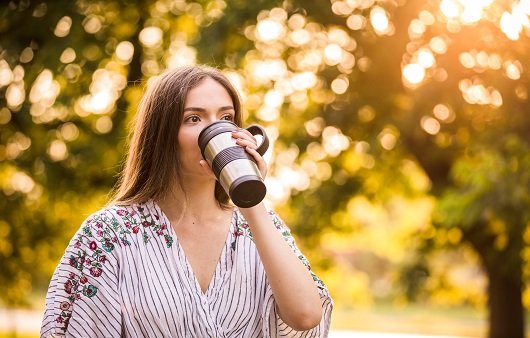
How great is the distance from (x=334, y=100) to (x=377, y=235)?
10.7m

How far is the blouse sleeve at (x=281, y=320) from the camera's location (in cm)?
263

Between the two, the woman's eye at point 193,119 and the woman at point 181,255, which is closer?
the woman at point 181,255

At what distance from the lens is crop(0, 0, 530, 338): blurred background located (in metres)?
8.16

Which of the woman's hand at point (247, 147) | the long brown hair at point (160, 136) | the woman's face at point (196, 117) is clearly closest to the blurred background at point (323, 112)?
the long brown hair at point (160, 136)

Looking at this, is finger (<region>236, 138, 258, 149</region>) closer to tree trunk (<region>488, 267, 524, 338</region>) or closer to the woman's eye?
the woman's eye

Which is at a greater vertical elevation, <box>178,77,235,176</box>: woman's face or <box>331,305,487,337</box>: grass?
<box>331,305,487,337</box>: grass

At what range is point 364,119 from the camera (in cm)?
941

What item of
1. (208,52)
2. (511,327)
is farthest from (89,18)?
(511,327)

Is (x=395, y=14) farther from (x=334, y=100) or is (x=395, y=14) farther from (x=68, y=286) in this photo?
(x=68, y=286)

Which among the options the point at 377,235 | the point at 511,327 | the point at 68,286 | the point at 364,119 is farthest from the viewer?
the point at 377,235

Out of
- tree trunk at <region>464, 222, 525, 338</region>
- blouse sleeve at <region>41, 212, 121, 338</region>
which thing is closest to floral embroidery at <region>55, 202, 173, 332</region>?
blouse sleeve at <region>41, 212, 121, 338</region>

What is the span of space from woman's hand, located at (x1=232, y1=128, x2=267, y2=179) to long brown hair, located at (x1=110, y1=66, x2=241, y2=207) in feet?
0.81

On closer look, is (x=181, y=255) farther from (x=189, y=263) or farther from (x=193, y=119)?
(x=193, y=119)

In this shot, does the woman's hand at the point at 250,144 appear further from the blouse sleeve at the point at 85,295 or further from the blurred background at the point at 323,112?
the blurred background at the point at 323,112
